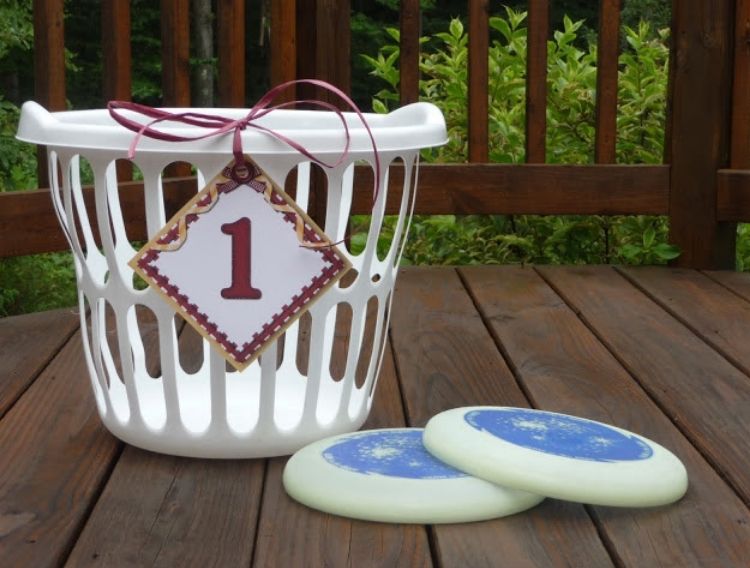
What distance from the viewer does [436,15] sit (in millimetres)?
10430

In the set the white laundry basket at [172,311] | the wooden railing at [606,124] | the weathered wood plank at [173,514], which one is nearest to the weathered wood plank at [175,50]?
the wooden railing at [606,124]

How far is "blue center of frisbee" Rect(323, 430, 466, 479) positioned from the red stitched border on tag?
148mm

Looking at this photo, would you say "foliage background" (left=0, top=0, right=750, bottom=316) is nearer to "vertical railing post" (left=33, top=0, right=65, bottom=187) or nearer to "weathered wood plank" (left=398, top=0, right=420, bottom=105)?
"weathered wood plank" (left=398, top=0, right=420, bottom=105)

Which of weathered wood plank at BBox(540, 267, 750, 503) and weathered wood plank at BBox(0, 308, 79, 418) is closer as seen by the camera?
weathered wood plank at BBox(540, 267, 750, 503)

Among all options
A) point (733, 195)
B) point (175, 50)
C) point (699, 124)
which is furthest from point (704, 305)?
point (175, 50)

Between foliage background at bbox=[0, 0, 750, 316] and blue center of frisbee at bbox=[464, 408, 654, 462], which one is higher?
foliage background at bbox=[0, 0, 750, 316]

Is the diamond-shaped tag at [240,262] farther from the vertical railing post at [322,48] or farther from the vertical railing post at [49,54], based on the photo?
the vertical railing post at [322,48]

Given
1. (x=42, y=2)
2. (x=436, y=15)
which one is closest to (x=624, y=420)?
(x=42, y=2)

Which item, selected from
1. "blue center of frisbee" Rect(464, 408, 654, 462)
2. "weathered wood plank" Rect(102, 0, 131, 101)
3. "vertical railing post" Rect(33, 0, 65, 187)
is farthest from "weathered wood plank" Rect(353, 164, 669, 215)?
"blue center of frisbee" Rect(464, 408, 654, 462)

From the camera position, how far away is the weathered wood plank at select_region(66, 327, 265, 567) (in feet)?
3.82

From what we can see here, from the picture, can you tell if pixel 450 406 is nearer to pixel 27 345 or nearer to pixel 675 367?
pixel 675 367

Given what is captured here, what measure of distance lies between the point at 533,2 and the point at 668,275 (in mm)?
676

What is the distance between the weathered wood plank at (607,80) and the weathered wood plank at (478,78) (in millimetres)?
256

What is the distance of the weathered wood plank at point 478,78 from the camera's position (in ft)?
8.83
